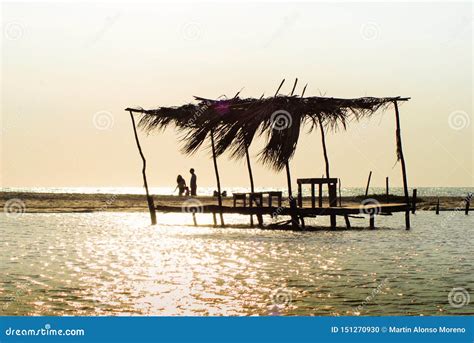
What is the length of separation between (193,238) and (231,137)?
3.13 metres

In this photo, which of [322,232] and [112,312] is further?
[322,232]

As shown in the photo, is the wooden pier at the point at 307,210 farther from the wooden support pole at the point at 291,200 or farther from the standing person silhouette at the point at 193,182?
the standing person silhouette at the point at 193,182

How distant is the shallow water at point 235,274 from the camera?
10.6 meters

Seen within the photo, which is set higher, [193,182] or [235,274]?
[193,182]

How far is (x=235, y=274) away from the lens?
13703 mm

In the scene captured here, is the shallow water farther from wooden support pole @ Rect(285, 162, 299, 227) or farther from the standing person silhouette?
the standing person silhouette

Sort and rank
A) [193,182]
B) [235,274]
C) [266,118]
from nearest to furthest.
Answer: [235,274] < [266,118] < [193,182]

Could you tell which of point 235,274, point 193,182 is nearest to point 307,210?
point 193,182

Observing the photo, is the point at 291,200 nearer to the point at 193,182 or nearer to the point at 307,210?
the point at 307,210

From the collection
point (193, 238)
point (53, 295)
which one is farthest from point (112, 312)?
point (193, 238)

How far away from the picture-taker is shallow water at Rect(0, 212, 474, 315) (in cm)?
1058

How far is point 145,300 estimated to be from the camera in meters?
10.9

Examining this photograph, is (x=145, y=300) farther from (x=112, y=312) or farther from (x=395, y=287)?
(x=395, y=287)

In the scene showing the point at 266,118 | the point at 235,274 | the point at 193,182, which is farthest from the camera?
the point at 193,182
